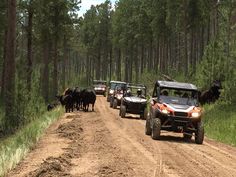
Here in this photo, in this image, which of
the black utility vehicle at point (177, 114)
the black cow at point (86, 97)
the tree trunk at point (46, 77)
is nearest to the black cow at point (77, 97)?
the black cow at point (86, 97)

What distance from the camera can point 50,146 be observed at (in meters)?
14.9

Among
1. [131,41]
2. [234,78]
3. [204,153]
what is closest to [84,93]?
[234,78]

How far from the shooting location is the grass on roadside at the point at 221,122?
21.8m

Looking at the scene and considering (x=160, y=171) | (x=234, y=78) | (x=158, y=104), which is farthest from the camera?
(x=234, y=78)

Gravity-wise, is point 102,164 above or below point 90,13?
below

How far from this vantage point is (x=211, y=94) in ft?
111

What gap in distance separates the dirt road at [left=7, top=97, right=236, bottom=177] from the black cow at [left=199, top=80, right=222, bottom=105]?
47.5ft

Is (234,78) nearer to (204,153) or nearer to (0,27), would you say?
(204,153)

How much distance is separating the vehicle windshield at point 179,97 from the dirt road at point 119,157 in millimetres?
1438

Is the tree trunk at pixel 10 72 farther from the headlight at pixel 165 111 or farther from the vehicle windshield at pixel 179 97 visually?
the headlight at pixel 165 111

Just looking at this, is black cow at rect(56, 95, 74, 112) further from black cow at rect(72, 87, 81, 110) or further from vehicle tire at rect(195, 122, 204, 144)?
vehicle tire at rect(195, 122, 204, 144)

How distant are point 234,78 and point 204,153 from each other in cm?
1363

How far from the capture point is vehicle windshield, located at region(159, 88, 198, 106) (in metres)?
18.8

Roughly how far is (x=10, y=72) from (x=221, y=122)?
1068 cm
